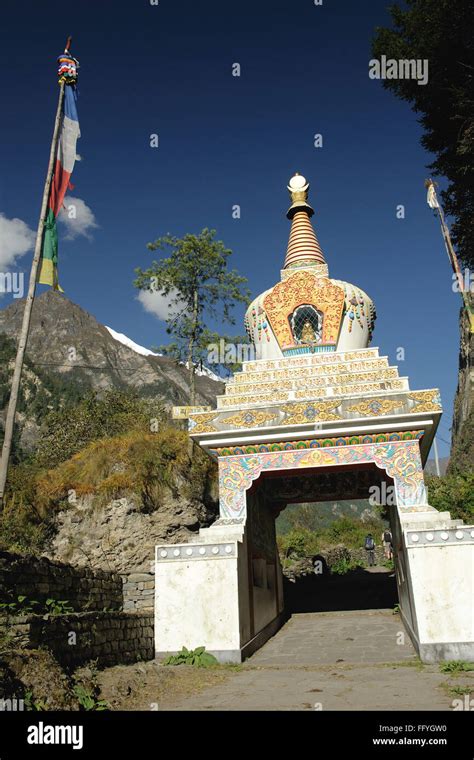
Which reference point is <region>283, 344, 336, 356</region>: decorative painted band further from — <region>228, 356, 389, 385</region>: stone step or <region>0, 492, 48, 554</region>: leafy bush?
<region>0, 492, 48, 554</region>: leafy bush

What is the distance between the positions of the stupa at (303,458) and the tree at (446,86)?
11.5ft

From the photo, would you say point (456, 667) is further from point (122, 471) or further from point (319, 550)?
point (319, 550)

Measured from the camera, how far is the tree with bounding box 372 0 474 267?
9.71 meters

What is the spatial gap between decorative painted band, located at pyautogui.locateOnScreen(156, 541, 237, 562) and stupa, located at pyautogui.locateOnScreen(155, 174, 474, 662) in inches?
1.0

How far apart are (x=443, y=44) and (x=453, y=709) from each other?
10.3 metres

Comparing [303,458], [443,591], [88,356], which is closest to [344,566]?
[303,458]

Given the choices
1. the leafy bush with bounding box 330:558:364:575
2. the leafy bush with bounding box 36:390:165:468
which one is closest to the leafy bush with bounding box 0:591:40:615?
the leafy bush with bounding box 36:390:165:468

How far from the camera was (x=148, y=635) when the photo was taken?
1023 cm

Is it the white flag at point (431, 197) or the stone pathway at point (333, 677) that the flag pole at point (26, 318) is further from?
the white flag at point (431, 197)

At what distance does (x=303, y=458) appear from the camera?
11.0 metres

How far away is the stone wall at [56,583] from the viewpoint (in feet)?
26.7

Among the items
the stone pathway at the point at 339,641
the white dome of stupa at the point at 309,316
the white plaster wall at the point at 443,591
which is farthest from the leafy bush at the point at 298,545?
the white plaster wall at the point at 443,591

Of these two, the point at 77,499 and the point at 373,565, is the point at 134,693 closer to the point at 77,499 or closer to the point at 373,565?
the point at 77,499
